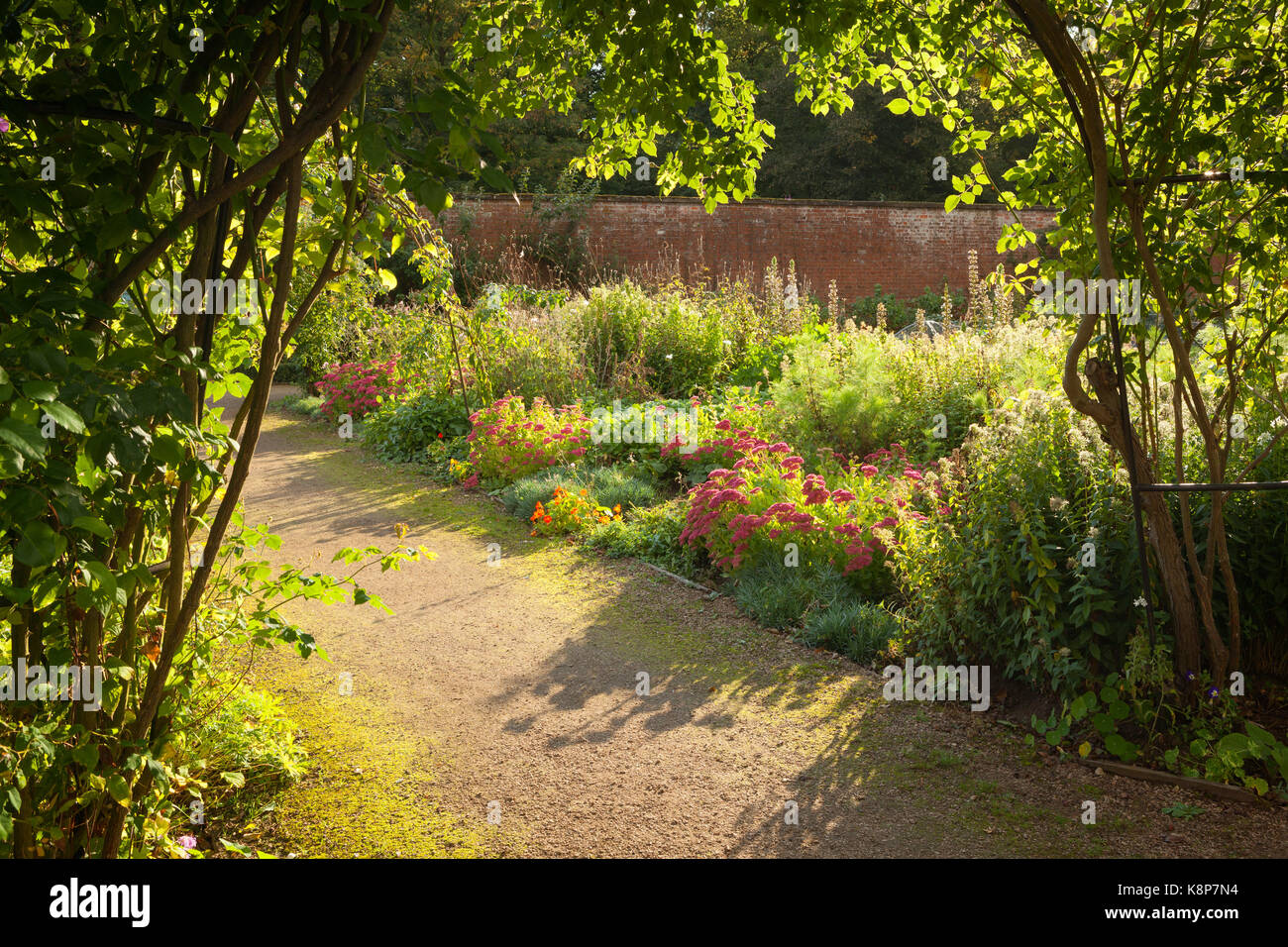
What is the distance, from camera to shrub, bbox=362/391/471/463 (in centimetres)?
938

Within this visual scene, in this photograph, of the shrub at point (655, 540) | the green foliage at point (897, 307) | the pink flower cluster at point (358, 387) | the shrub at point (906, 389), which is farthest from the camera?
the green foliage at point (897, 307)

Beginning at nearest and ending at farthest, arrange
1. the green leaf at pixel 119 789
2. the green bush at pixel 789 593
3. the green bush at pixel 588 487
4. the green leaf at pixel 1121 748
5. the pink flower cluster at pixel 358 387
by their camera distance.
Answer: the green leaf at pixel 119 789, the green leaf at pixel 1121 748, the green bush at pixel 789 593, the green bush at pixel 588 487, the pink flower cluster at pixel 358 387

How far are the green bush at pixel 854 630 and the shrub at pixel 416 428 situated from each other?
5333mm

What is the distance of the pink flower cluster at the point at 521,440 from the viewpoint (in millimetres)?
7957

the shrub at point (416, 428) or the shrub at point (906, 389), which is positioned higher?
the shrub at point (906, 389)

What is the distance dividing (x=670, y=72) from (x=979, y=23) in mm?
1252

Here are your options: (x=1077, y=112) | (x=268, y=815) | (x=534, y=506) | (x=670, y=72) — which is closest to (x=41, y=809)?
(x=268, y=815)

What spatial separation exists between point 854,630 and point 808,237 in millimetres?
19075

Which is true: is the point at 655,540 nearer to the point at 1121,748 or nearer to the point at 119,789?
the point at 1121,748

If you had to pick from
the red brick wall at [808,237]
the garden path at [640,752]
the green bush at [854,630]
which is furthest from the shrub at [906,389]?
the red brick wall at [808,237]

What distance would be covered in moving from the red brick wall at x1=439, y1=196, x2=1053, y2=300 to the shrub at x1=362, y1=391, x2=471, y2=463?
1174cm

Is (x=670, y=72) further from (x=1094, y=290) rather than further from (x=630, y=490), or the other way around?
(x=630, y=490)

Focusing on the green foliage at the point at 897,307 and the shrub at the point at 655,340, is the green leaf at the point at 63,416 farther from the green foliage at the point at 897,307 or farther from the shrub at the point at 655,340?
the green foliage at the point at 897,307

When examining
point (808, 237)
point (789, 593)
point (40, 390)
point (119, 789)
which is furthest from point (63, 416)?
point (808, 237)
